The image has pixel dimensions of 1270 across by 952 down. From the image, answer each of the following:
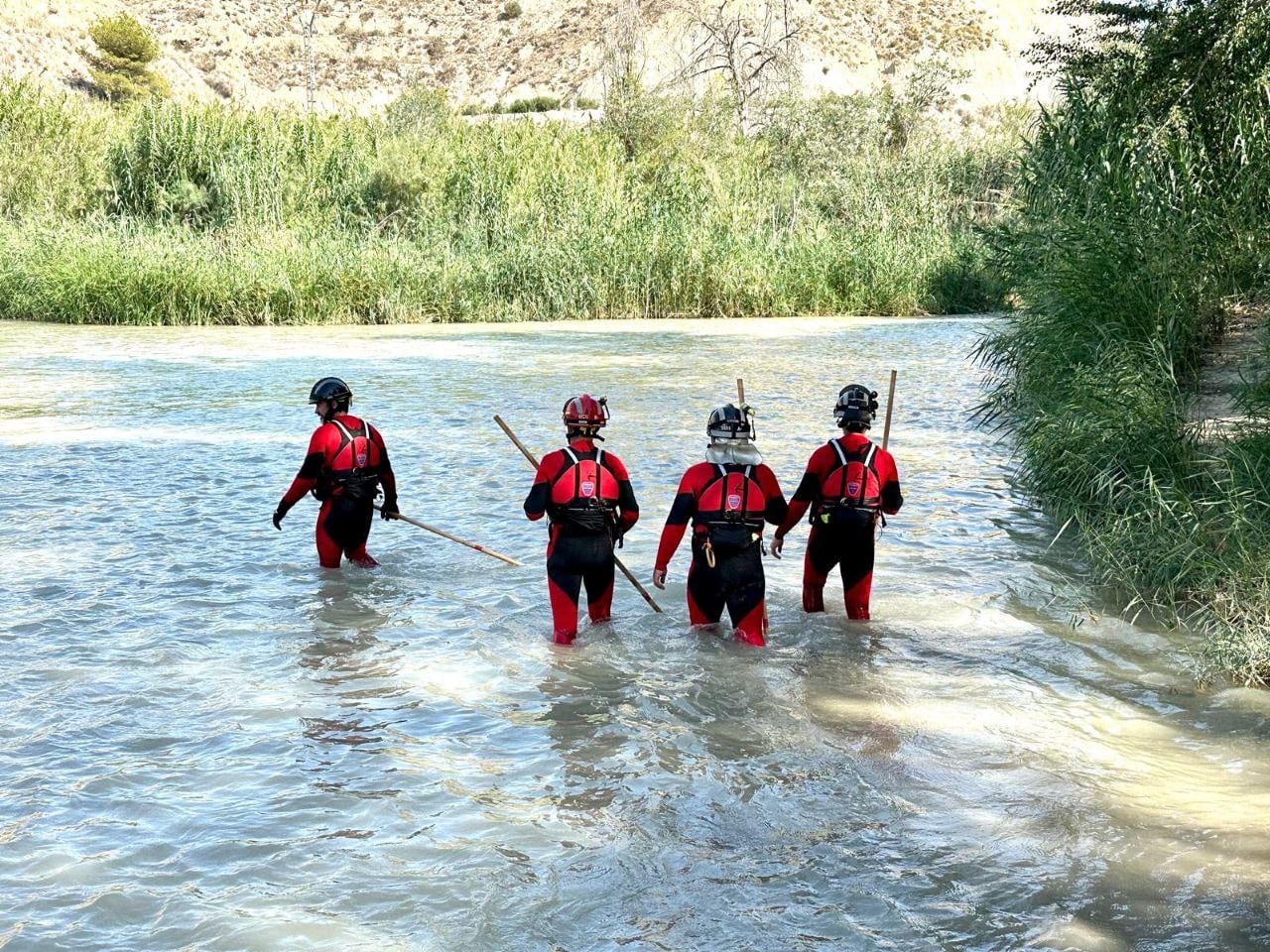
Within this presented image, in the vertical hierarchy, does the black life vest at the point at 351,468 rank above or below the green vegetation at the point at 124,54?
below

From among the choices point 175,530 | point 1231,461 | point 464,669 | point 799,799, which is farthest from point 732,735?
point 175,530

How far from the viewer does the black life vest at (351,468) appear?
8.55m

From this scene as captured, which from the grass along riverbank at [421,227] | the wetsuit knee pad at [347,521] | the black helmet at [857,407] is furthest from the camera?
the grass along riverbank at [421,227]

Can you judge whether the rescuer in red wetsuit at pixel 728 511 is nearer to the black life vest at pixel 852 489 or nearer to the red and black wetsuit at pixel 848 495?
the red and black wetsuit at pixel 848 495

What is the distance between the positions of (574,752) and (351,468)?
3.32 meters

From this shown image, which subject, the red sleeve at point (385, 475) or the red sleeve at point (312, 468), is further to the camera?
the red sleeve at point (385, 475)

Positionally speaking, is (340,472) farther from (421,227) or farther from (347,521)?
(421,227)

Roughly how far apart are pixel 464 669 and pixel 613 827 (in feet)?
6.87

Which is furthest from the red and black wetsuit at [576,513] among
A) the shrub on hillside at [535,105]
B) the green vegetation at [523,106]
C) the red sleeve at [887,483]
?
the shrub on hillside at [535,105]

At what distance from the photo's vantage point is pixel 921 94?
5769 cm

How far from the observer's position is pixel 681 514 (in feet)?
22.7

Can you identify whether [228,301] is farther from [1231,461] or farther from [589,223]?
[1231,461]

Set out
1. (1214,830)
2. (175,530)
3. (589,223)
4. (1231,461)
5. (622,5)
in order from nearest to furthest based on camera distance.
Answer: (1214,830) → (1231,461) → (175,530) → (589,223) → (622,5)

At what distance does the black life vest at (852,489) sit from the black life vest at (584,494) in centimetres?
119
